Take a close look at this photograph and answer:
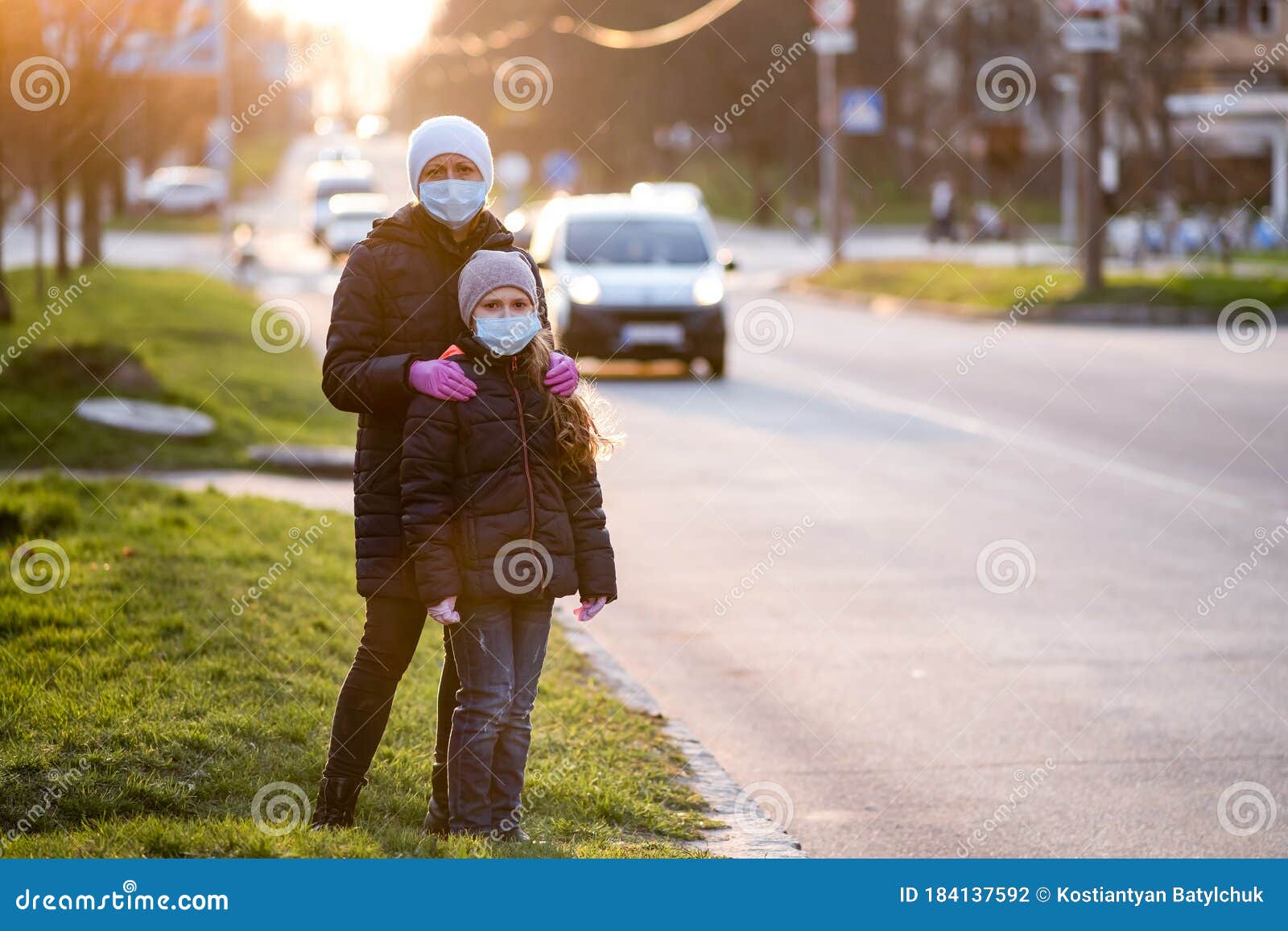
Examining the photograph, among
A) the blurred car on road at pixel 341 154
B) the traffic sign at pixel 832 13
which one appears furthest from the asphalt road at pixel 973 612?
the blurred car on road at pixel 341 154

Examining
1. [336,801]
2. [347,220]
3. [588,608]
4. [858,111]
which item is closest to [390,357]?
[588,608]

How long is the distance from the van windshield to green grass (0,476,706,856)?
515 inches

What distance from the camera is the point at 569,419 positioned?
181 inches

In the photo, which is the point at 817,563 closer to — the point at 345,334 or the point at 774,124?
the point at 345,334

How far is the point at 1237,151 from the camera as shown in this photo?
76.3m

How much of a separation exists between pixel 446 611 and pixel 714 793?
1343 millimetres

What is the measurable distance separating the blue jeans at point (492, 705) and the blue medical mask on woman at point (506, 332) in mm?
584

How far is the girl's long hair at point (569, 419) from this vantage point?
4.59 m

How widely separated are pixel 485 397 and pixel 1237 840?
7.90 ft

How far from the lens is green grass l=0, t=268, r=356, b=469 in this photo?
1291cm

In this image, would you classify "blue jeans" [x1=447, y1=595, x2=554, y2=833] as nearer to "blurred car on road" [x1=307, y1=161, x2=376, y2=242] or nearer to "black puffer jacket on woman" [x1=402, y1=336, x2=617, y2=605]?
"black puffer jacket on woman" [x1=402, y1=336, x2=617, y2=605]

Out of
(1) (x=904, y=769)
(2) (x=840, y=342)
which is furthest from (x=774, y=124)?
(1) (x=904, y=769)

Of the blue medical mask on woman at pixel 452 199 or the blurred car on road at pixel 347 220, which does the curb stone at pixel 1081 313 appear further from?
the blue medical mask on woman at pixel 452 199

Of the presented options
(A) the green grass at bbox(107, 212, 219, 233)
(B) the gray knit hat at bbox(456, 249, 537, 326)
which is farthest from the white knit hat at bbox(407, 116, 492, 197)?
(A) the green grass at bbox(107, 212, 219, 233)
